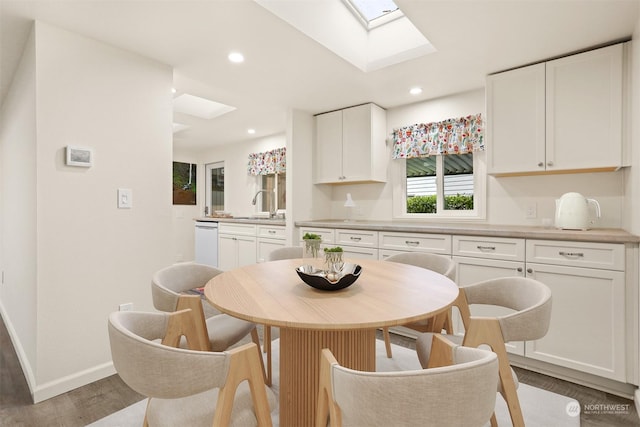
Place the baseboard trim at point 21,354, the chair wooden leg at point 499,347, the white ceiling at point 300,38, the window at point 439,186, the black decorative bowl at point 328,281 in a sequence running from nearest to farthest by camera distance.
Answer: the chair wooden leg at point 499,347 → the black decorative bowl at point 328,281 → the white ceiling at point 300,38 → the baseboard trim at point 21,354 → the window at point 439,186

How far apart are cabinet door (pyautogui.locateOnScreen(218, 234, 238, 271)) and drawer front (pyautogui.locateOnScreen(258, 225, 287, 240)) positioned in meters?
0.63

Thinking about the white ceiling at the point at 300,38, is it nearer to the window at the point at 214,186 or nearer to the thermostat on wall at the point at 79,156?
the thermostat on wall at the point at 79,156

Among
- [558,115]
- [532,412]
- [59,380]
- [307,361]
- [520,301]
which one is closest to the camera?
[307,361]

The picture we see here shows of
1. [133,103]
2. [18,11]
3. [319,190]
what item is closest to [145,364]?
[133,103]

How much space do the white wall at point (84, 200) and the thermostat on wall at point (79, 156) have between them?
0.05 metres

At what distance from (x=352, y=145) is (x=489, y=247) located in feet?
5.95

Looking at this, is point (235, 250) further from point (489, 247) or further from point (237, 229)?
point (489, 247)

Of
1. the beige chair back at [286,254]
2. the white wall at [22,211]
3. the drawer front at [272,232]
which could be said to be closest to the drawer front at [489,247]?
the beige chair back at [286,254]

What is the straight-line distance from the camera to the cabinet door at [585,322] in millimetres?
1937

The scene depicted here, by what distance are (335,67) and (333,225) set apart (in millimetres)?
1463

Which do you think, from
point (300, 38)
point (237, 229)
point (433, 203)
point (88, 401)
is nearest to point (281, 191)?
point (237, 229)

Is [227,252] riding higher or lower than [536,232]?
lower

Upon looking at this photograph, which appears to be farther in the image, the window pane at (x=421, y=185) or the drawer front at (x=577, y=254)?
the window pane at (x=421, y=185)

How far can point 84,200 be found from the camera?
2.09 metres
